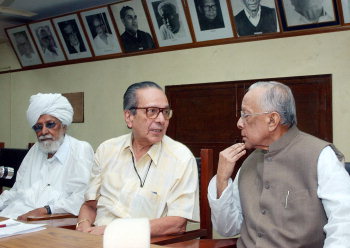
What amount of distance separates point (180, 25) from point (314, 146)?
3.63 metres

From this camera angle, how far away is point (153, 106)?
2611 millimetres

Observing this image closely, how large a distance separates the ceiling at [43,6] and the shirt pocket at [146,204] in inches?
154

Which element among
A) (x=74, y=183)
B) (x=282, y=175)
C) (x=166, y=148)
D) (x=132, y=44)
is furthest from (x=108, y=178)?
(x=132, y=44)

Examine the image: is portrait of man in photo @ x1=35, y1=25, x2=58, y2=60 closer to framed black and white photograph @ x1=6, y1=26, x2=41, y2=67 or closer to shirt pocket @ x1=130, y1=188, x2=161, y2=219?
framed black and white photograph @ x1=6, y1=26, x2=41, y2=67

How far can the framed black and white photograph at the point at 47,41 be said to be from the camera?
6727 mm

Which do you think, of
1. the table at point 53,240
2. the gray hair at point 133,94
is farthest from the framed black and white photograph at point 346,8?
the table at point 53,240

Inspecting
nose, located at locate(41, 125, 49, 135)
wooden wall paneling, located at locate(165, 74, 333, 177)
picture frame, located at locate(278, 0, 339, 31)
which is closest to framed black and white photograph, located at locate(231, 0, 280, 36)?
picture frame, located at locate(278, 0, 339, 31)

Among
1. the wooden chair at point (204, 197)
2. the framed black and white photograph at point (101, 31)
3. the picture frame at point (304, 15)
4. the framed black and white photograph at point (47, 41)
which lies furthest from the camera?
the framed black and white photograph at point (47, 41)

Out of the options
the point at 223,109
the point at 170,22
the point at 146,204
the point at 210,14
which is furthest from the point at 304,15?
the point at 146,204

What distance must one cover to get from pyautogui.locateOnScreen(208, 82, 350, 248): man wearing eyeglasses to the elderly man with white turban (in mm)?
1322

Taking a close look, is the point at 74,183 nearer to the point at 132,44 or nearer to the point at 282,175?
the point at 282,175

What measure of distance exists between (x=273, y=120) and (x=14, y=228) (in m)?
1.31

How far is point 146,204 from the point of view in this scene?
8.23ft

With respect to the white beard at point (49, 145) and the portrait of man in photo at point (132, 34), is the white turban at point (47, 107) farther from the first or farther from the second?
the portrait of man in photo at point (132, 34)
